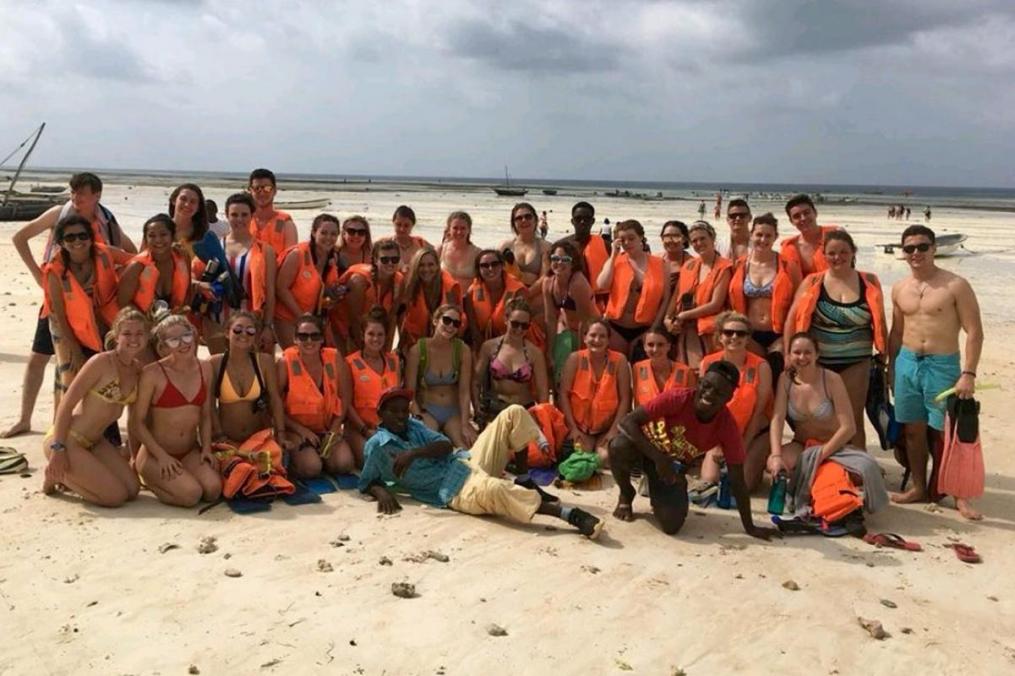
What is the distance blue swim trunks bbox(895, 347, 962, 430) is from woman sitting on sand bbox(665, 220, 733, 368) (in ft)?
4.47

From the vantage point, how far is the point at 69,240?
17.9 feet

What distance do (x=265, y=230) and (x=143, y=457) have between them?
2.54m

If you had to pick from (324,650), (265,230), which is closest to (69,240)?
(265,230)

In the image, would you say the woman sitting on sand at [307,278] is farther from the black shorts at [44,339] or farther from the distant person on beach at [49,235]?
the black shorts at [44,339]

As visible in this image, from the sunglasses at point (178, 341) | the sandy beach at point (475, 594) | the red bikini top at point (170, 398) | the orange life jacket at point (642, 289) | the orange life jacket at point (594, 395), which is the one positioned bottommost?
the sandy beach at point (475, 594)

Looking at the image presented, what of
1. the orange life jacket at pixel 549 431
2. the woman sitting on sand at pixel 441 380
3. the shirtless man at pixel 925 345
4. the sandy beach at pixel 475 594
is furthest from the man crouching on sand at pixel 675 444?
the woman sitting on sand at pixel 441 380

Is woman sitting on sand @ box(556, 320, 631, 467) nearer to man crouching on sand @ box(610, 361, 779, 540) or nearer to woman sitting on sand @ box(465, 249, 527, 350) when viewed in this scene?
woman sitting on sand @ box(465, 249, 527, 350)

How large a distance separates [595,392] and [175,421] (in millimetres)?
2942

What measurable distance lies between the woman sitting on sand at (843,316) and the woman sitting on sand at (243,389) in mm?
3658

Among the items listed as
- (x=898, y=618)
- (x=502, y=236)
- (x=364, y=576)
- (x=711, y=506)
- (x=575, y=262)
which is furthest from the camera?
(x=502, y=236)

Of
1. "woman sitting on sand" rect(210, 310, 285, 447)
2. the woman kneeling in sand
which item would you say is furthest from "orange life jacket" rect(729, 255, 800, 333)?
the woman kneeling in sand

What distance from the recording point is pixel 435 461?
5359mm

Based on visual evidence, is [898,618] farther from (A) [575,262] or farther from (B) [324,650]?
(A) [575,262]

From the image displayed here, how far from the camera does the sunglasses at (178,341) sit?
501 cm
